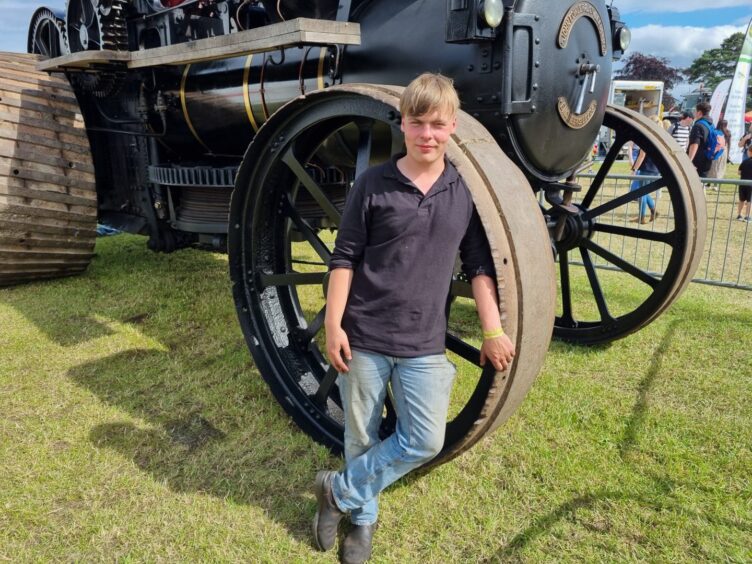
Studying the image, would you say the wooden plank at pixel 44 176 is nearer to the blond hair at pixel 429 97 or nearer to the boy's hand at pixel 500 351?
the blond hair at pixel 429 97

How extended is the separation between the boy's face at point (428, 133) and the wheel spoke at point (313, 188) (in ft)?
2.17

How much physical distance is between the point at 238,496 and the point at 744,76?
21.5m

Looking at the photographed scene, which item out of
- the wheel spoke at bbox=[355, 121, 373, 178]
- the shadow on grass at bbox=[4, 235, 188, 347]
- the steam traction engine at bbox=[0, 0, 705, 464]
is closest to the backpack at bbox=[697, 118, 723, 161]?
the steam traction engine at bbox=[0, 0, 705, 464]

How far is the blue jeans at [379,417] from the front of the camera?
1838 mm

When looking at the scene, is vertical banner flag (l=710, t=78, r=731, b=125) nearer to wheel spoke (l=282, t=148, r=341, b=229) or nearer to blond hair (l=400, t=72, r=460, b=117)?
wheel spoke (l=282, t=148, r=341, b=229)

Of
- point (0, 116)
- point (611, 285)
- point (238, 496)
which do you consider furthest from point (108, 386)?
point (611, 285)

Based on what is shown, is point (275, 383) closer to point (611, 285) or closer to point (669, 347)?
point (669, 347)

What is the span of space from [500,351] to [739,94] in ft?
68.4

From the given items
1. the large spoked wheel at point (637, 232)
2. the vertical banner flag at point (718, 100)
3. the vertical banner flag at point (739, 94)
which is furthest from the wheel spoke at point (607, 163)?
the vertical banner flag at point (718, 100)

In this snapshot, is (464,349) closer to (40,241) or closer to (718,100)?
(40,241)

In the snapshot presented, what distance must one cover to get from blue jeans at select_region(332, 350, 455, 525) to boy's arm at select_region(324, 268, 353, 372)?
55 mm

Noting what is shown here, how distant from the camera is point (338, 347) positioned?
182 centimetres

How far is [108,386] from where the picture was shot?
3.16 metres

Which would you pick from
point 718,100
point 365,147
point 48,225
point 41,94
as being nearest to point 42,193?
point 48,225
